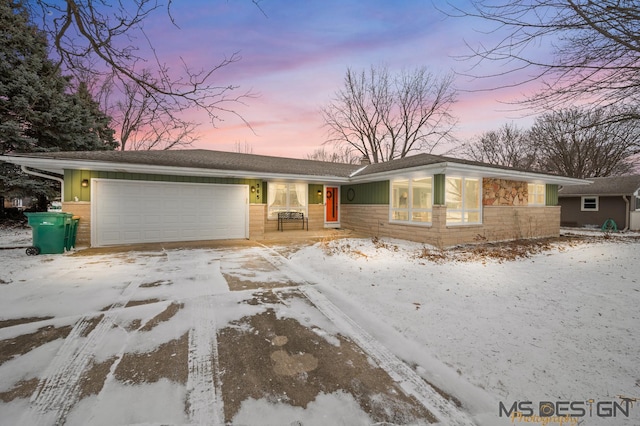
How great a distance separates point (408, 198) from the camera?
980 centimetres

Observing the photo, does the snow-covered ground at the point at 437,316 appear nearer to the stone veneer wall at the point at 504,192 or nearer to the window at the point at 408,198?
the window at the point at 408,198

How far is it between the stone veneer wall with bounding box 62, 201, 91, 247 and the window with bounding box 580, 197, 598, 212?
84.4 feet

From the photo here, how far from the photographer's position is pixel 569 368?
222 centimetres

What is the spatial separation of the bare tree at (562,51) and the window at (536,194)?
10208 mm

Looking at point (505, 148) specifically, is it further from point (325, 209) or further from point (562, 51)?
point (562, 51)

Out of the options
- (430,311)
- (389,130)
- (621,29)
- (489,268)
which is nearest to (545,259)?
(489,268)

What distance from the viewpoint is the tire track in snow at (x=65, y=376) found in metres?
1.69

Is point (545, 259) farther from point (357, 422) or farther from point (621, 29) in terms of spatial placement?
point (357, 422)

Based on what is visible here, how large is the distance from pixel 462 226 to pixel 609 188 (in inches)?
575

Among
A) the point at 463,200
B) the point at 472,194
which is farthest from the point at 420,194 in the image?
the point at 472,194

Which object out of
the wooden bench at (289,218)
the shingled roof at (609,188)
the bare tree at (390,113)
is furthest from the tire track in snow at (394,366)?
the bare tree at (390,113)

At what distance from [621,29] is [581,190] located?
20.4 m

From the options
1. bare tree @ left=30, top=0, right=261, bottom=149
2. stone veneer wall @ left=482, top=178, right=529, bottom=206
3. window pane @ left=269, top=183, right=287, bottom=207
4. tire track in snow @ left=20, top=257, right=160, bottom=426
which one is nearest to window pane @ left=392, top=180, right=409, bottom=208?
stone veneer wall @ left=482, top=178, right=529, bottom=206

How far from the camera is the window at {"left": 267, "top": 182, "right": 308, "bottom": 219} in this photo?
12.3 meters
